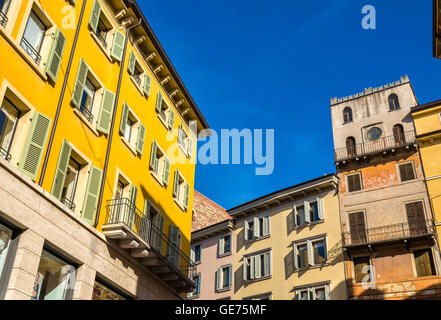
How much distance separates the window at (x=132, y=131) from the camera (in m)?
18.6

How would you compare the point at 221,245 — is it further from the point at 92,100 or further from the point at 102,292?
the point at 102,292

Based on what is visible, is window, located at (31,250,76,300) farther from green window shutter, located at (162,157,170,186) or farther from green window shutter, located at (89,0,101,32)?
green window shutter, located at (89,0,101,32)

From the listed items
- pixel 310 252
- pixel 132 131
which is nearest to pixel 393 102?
pixel 310 252

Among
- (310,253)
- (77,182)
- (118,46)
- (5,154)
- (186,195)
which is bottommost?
(5,154)

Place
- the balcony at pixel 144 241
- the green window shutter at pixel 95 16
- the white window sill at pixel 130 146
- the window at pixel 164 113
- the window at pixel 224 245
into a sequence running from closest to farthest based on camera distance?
the balcony at pixel 144 241 → the green window shutter at pixel 95 16 → the white window sill at pixel 130 146 → the window at pixel 164 113 → the window at pixel 224 245

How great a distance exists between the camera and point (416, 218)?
31.5 m

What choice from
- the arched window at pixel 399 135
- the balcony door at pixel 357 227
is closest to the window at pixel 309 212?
the balcony door at pixel 357 227

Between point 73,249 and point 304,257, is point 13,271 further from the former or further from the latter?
point 304,257

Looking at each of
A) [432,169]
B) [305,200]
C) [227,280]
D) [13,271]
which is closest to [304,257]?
[305,200]

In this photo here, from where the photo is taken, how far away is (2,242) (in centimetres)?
1154

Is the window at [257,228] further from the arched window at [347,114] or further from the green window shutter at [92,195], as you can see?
the green window shutter at [92,195]

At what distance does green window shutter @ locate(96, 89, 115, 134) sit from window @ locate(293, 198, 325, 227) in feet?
71.1

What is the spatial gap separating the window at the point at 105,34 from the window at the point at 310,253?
21.2 metres

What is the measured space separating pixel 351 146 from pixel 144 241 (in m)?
24.5
